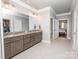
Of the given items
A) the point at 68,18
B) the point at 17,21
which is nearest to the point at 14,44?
the point at 17,21

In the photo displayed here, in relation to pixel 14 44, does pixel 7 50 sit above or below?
below

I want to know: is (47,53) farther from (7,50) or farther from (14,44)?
(7,50)

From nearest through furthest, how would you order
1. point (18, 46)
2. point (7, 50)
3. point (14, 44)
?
point (7, 50), point (14, 44), point (18, 46)

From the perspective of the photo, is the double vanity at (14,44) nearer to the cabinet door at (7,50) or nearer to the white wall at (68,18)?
the cabinet door at (7,50)

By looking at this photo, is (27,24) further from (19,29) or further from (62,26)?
(62,26)

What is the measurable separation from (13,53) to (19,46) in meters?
0.40

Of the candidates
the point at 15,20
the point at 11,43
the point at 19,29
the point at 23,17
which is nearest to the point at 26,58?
the point at 11,43

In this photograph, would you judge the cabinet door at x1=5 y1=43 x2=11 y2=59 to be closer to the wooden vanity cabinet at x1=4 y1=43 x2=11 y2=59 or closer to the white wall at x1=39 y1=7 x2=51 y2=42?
A: the wooden vanity cabinet at x1=4 y1=43 x2=11 y2=59

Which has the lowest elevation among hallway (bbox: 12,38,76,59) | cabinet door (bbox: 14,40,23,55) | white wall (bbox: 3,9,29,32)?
hallway (bbox: 12,38,76,59)

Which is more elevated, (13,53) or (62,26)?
(62,26)

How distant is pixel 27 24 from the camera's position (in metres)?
4.10

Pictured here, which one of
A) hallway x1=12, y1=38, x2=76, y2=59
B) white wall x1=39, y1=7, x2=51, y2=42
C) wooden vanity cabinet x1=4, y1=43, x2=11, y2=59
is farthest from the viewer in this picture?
white wall x1=39, y1=7, x2=51, y2=42

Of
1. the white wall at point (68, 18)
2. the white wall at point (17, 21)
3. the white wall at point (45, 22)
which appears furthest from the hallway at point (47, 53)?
the white wall at point (68, 18)

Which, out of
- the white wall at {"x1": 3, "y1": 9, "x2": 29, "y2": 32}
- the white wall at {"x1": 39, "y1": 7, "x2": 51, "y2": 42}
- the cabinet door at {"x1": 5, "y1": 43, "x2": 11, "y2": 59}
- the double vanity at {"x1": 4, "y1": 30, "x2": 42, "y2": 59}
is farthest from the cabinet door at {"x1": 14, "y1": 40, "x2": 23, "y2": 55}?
the white wall at {"x1": 39, "y1": 7, "x2": 51, "y2": 42}
